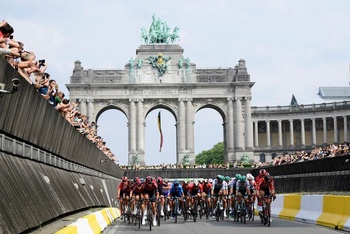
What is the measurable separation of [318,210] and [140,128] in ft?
319

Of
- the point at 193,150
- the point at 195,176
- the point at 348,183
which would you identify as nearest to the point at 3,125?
the point at 348,183

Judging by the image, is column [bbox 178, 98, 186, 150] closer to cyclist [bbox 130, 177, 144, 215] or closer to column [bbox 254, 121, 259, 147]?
column [bbox 254, 121, 259, 147]

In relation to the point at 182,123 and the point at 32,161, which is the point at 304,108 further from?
the point at 32,161

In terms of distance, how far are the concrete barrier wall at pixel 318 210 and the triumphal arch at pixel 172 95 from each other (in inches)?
3510

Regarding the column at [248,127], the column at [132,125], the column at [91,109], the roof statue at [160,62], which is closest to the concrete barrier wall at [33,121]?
the column at [91,109]

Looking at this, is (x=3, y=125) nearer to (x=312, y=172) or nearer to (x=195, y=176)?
(x=312, y=172)

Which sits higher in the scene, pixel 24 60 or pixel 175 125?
pixel 175 125

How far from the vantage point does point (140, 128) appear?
121 m

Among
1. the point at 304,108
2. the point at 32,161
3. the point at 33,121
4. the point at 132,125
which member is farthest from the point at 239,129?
the point at 33,121

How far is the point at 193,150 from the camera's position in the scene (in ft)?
396

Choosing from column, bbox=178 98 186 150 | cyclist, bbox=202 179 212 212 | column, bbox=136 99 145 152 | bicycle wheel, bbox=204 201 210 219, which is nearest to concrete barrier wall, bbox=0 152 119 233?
bicycle wheel, bbox=204 201 210 219

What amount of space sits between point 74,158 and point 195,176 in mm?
74417

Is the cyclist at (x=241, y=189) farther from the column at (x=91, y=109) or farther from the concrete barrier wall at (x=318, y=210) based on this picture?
the column at (x=91, y=109)

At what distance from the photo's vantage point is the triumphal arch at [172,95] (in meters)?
121
